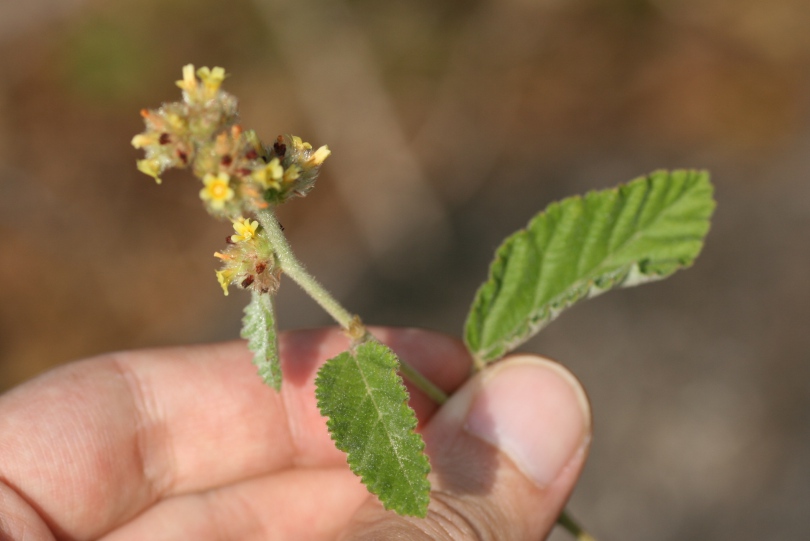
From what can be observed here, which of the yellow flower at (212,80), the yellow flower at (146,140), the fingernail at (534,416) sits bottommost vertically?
the fingernail at (534,416)

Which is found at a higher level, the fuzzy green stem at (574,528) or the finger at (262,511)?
the finger at (262,511)

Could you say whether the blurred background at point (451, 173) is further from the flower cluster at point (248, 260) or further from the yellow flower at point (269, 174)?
the yellow flower at point (269, 174)

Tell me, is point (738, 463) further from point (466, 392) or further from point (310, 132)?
point (310, 132)

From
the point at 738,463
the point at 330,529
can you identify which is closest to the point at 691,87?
the point at 738,463

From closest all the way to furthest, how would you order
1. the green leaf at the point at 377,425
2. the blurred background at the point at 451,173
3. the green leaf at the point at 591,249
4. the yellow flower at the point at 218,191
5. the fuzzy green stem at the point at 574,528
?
the yellow flower at the point at 218,191
the green leaf at the point at 377,425
the green leaf at the point at 591,249
the fuzzy green stem at the point at 574,528
the blurred background at the point at 451,173

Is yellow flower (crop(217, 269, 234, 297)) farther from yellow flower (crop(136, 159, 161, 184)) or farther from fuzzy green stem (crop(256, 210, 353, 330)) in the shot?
yellow flower (crop(136, 159, 161, 184))

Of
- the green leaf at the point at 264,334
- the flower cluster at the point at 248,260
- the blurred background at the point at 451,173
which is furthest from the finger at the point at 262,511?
the blurred background at the point at 451,173

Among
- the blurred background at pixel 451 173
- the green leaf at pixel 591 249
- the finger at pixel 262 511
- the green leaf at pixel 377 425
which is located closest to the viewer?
the green leaf at pixel 377 425

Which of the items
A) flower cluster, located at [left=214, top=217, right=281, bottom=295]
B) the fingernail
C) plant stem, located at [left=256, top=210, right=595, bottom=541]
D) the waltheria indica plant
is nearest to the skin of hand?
the fingernail
